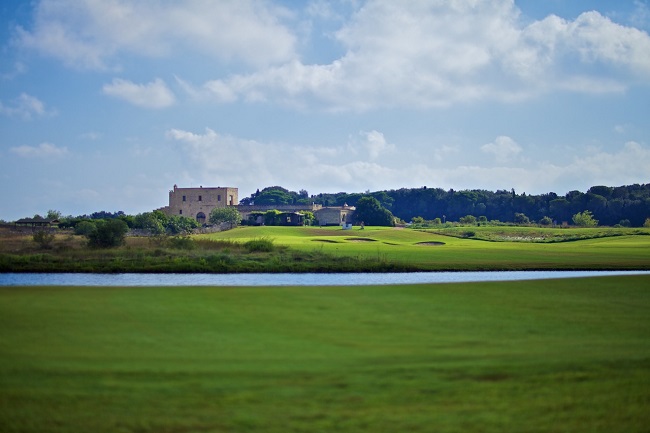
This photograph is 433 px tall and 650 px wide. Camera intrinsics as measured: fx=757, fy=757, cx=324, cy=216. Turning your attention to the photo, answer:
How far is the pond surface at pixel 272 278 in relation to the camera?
118ft

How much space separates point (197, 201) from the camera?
153250 mm

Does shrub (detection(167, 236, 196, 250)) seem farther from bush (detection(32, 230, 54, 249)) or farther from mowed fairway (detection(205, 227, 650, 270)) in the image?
bush (detection(32, 230, 54, 249))

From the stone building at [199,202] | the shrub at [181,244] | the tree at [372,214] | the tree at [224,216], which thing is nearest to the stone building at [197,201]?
the stone building at [199,202]

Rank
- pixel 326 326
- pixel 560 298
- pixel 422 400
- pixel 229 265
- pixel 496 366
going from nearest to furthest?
pixel 422 400
pixel 496 366
pixel 326 326
pixel 560 298
pixel 229 265

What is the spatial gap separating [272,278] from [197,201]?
115991mm

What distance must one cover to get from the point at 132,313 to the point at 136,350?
4.07 meters

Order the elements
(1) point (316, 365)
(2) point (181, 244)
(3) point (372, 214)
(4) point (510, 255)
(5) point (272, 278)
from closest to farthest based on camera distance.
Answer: (1) point (316, 365) → (5) point (272, 278) → (4) point (510, 255) → (2) point (181, 244) → (3) point (372, 214)

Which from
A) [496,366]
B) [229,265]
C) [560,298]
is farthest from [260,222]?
[496,366]

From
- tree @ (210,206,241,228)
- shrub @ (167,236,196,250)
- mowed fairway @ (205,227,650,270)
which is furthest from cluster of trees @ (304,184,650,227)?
shrub @ (167,236,196,250)

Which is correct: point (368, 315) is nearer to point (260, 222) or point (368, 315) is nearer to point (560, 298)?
point (560, 298)

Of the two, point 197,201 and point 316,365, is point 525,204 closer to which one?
point 197,201

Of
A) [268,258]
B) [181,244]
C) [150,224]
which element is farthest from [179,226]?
[268,258]

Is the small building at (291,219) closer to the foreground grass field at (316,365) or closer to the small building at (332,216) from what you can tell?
the small building at (332,216)

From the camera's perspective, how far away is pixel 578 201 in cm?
14950
